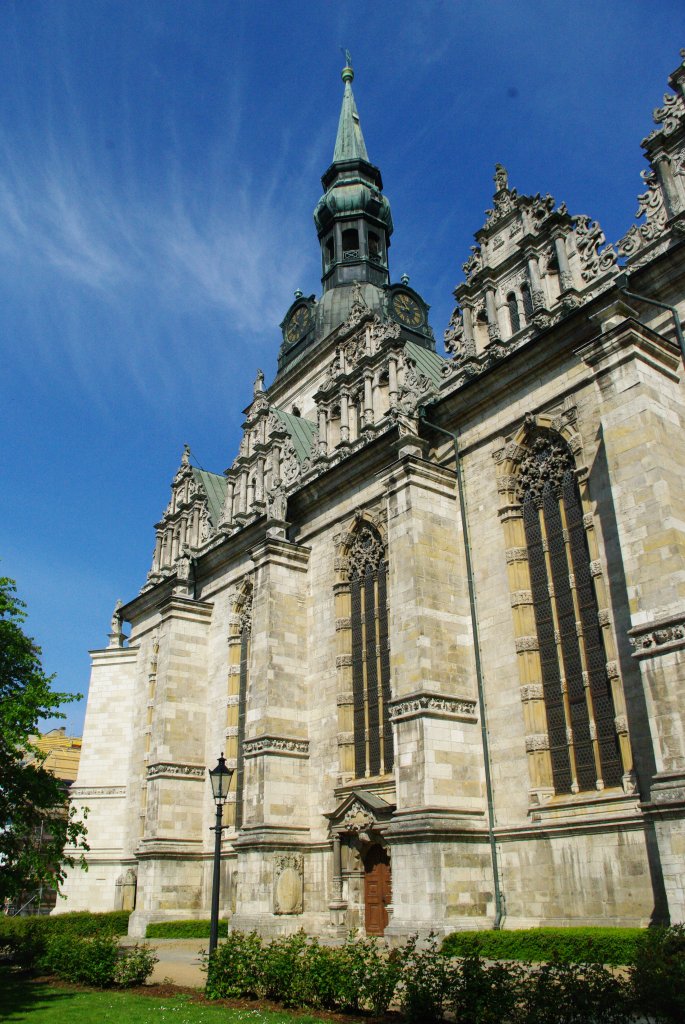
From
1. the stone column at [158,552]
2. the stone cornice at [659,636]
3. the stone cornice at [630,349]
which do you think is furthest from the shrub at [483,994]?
the stone column at [158,552]

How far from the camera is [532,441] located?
21.9 metres

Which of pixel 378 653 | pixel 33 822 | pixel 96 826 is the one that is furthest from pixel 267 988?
pixel 96 826

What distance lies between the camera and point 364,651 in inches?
1019

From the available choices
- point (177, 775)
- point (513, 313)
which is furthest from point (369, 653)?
point (513, 313)

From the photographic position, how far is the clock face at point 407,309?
46569 millimetres

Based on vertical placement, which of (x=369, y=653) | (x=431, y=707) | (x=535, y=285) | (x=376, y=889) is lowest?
(x=376, y=889)

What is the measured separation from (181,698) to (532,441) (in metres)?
17.7

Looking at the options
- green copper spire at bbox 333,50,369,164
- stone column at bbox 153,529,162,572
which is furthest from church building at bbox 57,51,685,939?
green copper spire at bbox 333,50,369,164

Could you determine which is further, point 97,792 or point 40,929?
point 97,792

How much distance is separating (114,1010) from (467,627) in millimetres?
11793

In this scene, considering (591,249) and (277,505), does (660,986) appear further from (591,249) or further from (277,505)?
(277,505)

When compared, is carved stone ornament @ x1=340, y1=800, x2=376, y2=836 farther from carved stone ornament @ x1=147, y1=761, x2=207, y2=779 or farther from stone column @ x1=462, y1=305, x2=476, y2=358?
stone column @ x1=462, y1=305, x2=476, y2=358

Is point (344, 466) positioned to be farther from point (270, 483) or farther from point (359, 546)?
point (270, 483)

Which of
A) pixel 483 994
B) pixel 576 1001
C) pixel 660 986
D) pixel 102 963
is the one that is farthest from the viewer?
pixel 102 963
